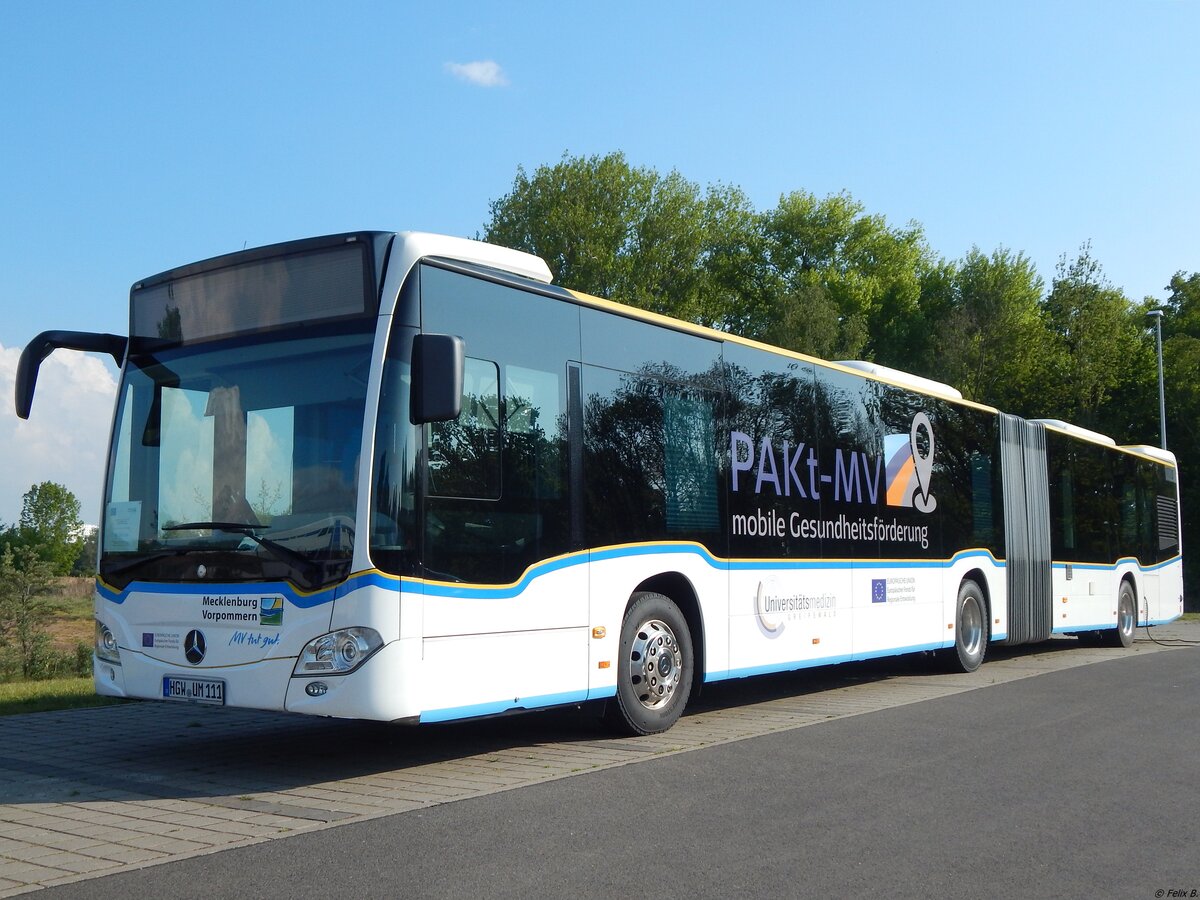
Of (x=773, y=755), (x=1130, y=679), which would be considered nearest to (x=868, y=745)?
(x=773, y=755)

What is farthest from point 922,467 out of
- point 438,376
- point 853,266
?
point 853,266

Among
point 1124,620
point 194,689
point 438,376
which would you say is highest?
point 438,376

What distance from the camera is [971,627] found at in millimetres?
15125

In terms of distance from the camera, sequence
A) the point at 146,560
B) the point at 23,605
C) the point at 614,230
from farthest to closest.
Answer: the point at 614,230
the point at 23,605
the point at 146,560

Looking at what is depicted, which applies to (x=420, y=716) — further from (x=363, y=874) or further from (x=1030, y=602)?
(x=1030, y=602)

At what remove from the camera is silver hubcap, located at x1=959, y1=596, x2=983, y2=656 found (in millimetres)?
14906

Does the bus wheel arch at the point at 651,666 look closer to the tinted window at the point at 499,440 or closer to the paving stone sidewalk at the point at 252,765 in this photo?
the paving stone sidewalk at the point at 252,765

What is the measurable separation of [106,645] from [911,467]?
29.1 ft

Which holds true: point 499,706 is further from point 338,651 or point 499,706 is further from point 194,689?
point 194,689

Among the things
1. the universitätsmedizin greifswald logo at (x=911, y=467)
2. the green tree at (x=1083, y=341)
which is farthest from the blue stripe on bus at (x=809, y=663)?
the green tree at (x=1083, y=341)

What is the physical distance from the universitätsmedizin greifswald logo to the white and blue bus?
7.64 ft

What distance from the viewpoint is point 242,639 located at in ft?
24.3

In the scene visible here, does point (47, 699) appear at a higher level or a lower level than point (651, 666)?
lower

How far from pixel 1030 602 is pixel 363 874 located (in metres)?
13.2
